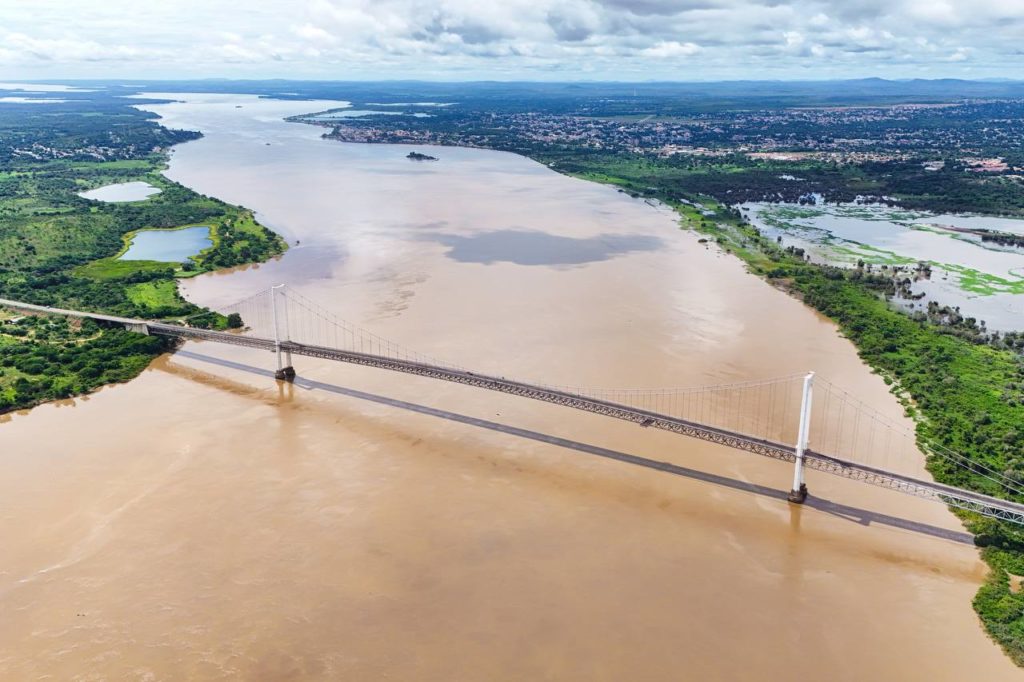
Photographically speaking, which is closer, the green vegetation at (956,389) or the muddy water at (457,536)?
the muddy water at (457,536)

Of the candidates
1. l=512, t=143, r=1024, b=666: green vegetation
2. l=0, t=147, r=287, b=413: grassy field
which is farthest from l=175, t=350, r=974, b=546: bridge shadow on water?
l=0, t=147, r=287, b=413: grassy field

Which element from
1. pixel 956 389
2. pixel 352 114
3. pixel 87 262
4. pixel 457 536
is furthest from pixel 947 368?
pixel 352 114

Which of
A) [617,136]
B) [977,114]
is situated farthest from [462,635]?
[977,114]

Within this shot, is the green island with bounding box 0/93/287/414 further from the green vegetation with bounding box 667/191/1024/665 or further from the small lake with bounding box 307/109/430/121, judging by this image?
the small lake with bounding box 307/109/430/121

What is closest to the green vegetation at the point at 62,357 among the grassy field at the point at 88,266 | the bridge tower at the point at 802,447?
the grassy field at the point at 88,266

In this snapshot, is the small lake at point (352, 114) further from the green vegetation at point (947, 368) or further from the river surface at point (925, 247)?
the green vegetation at point (947, 368)

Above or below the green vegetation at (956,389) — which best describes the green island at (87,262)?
above
